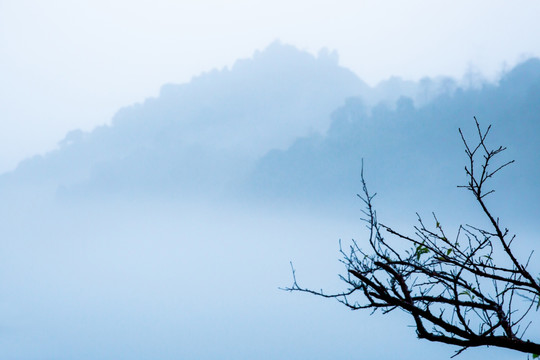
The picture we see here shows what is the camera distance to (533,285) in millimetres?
3613

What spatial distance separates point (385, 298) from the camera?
129 inches

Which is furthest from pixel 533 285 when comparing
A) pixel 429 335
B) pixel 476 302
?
pixel 429 335

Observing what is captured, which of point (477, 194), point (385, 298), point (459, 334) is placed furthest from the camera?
point (477, 194)

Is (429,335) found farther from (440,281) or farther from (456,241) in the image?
(456,241)

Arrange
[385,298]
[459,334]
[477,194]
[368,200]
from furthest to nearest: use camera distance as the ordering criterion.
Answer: [368,200] → [477,194] → [459,334] → [385,298]

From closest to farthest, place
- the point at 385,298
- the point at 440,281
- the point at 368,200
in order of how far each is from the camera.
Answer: the point at 385,298, the point at 440,281, the point at 368,200

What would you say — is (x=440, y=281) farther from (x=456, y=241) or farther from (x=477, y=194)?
(x=477, y=194)

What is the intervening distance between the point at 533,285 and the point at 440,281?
70 centimetres

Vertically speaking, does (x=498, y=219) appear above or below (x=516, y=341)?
above

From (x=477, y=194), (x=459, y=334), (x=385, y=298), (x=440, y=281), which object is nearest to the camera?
(x=385, y=298)

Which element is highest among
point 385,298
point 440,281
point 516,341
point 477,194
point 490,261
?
point 477,194

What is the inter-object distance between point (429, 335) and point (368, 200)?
1388 millimetres

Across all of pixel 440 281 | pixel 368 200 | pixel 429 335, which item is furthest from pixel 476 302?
pixel 368 200

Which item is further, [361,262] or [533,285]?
[361,262]
